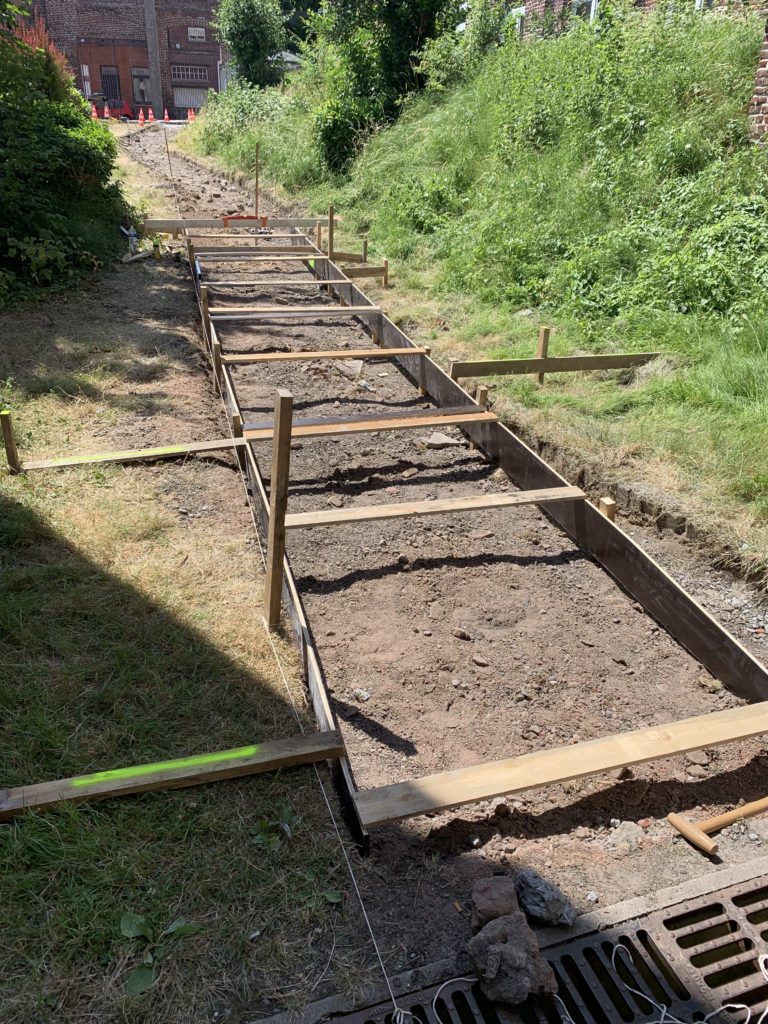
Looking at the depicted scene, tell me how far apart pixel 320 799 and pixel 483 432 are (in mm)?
3603

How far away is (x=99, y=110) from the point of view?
132 feet

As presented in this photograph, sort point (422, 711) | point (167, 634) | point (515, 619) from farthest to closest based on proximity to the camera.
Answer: point (515, 619) → point (167, 634) → point (422, 711)

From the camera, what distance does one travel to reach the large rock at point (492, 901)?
81.3 inches

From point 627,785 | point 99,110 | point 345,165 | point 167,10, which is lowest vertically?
point 627,785

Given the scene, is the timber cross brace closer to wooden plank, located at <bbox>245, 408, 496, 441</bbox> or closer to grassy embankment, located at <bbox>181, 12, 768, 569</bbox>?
wooden plank, located at <bbox>245, 408, 496, 441</bbox>

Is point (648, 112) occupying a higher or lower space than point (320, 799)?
higher

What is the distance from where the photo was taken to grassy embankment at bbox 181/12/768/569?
507 cm

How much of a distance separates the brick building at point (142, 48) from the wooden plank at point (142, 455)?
42.5 meters

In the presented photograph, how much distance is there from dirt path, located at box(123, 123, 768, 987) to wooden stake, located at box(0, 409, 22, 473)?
178cm

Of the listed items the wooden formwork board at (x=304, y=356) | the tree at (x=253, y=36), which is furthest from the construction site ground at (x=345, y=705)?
the tree at (x=253, y=36)

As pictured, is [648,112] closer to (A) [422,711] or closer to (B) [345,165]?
(B) [345,165]

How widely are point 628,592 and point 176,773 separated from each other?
2613mm

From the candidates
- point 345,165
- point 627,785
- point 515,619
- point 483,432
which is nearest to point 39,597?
point 515,619

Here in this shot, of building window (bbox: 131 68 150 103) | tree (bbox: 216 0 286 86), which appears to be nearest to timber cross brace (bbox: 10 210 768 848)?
tree (bbox: 216 0 286 86)
